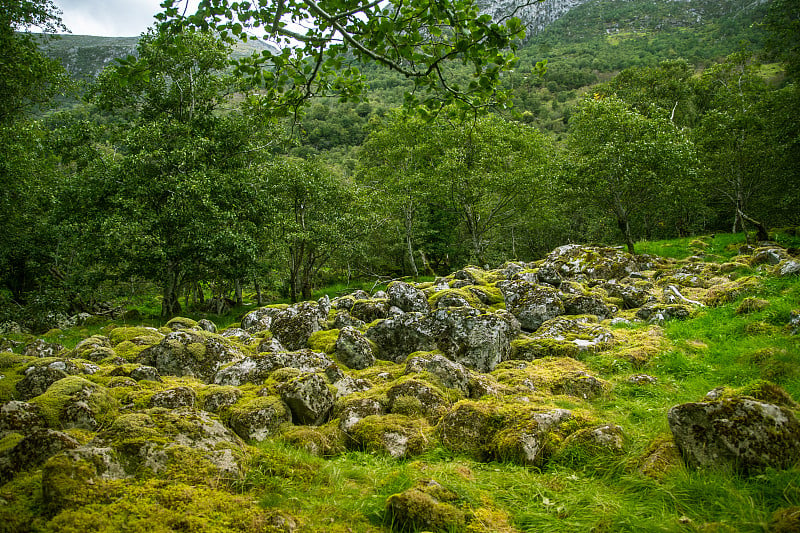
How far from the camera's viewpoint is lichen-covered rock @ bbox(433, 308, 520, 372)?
9.41m

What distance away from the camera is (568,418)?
535 cm

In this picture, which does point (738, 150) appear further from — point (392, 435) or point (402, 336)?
point (392, 435)

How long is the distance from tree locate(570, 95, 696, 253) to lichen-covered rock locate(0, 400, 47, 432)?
2831 cm

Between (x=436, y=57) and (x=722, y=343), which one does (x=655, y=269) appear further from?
(x=436, y=57)

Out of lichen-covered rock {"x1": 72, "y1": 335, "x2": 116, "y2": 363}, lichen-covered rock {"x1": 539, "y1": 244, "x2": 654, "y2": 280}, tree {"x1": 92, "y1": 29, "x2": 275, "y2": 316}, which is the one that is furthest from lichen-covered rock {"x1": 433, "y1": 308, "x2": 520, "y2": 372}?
tree {"x1": 92, "y1": 29, "x2": 275, "y2": 316}

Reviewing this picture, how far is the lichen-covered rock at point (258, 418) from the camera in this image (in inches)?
218

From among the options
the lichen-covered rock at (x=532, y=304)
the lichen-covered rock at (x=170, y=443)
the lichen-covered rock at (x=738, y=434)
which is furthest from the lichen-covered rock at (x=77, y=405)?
the lichen-covered rock at (x=532, y=304)

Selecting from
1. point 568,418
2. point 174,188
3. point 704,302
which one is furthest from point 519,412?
point 174,188

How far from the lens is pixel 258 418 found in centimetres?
567

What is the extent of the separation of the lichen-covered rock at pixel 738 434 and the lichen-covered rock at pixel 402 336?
621cm

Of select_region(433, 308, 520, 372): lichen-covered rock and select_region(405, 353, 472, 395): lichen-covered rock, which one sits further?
select_region(433, 308, 520, 372): lichen-covered rock

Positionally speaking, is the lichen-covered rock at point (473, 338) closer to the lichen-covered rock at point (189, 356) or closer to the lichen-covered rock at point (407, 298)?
the lichen-covered rock at point (407, 298)

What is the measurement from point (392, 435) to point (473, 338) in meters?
4.58

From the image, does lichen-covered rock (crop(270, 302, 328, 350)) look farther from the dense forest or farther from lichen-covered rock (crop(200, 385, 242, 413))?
the dense forest
